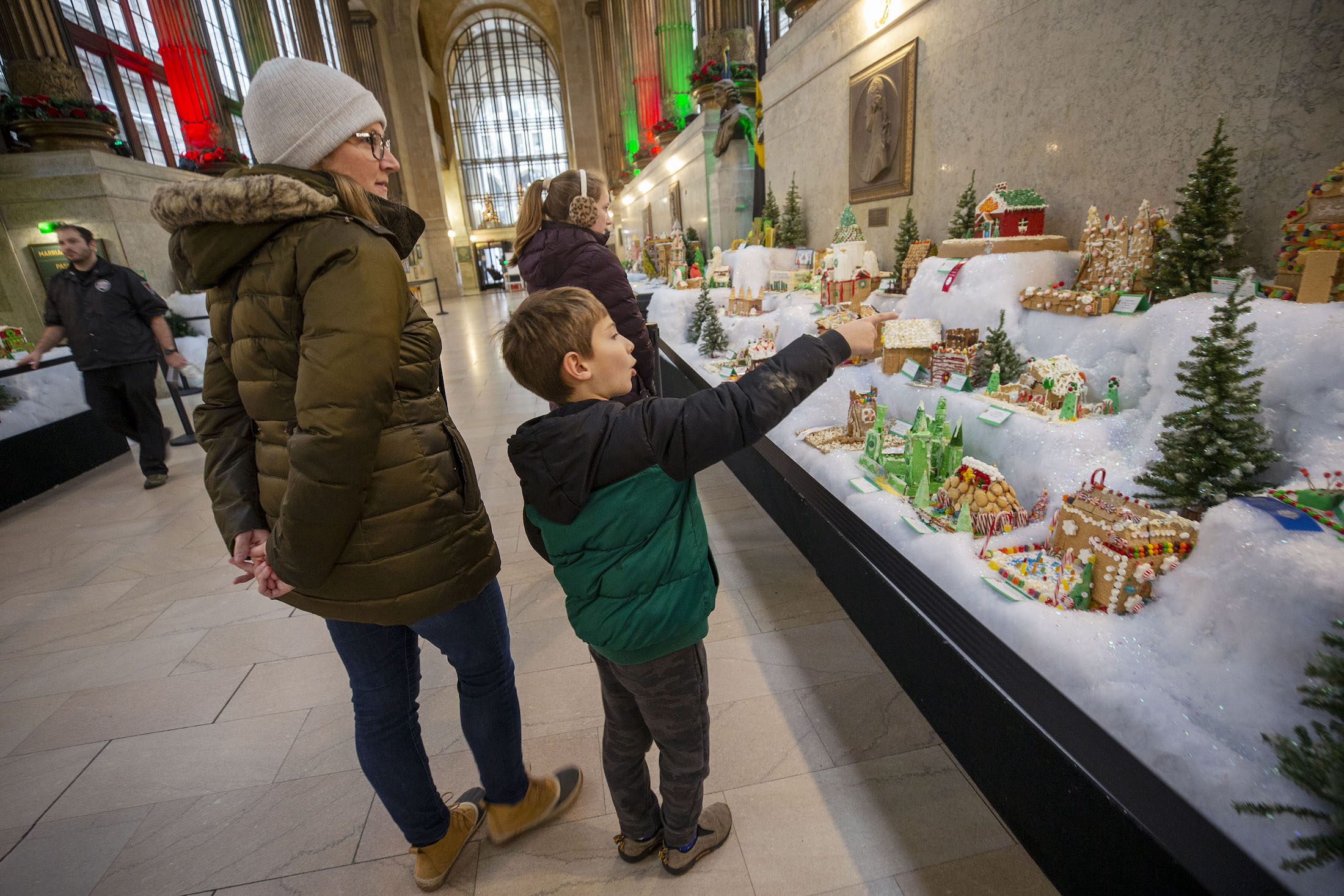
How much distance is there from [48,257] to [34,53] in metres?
2.62

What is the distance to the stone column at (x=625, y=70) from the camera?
649 inches

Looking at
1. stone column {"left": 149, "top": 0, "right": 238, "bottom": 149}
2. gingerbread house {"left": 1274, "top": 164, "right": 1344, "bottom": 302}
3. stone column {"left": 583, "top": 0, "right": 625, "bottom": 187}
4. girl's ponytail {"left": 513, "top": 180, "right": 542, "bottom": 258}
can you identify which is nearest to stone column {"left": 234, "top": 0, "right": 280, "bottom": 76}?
stone column {"left": 149, "top": 0, "right": 238, "bottom": 149}

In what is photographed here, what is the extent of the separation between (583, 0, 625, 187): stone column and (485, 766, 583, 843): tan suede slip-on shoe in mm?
21515

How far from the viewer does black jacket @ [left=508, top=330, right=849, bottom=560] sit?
1.07m

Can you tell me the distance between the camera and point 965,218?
316 centimetres

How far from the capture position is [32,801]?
76.9 inches

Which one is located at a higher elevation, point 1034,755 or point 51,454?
point 1034,755

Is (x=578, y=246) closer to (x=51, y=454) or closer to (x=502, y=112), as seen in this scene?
(x=51, y=454)

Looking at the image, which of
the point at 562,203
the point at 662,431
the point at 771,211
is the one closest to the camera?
the point at 662,431

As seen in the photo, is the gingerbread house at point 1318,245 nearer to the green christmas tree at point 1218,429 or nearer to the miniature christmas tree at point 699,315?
the green christmas tree at point 1218,429

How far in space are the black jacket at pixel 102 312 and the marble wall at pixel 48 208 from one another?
15.1 feet

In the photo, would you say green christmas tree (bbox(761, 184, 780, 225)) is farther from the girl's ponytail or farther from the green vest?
the green vest

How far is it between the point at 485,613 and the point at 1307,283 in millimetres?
2362

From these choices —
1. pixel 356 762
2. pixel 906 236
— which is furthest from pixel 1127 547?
pixel 906 236
